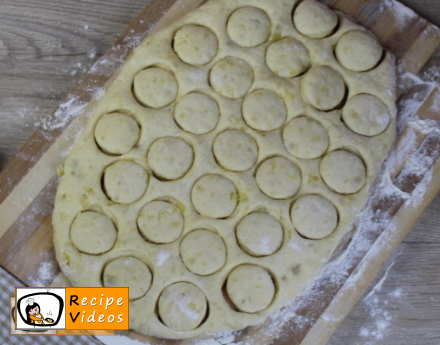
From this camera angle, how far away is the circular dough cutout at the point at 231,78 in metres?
1.79

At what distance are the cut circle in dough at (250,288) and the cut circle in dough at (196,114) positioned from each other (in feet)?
1.65

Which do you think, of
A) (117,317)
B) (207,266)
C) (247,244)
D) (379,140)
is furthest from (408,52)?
(117,317)

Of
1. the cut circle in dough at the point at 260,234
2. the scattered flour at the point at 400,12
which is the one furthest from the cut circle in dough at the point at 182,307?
the scattered flour at the point at 400,12

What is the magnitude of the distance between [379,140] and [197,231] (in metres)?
0.73

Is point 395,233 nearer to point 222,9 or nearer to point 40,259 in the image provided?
point 222,9

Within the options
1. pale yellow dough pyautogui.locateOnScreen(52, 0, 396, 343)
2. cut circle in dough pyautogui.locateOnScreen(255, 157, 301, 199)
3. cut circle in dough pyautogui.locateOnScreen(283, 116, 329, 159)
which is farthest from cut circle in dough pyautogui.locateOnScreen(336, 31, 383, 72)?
cut circle in dough pyautogui.locateOnScreen(255, 157, 301, 199)

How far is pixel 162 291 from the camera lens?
170 centimetres

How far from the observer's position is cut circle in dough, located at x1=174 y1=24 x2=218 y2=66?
70.9 inches

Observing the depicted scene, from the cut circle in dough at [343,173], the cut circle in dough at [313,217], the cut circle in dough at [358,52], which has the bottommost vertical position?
the cut circle in dough at [313,217]

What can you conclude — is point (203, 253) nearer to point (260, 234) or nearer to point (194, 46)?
point (260, 234)

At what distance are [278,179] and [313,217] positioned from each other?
0.18 metres

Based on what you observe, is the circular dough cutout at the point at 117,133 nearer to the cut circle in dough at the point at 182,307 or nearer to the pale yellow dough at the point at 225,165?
the pale yellow dough at the point at 225,165

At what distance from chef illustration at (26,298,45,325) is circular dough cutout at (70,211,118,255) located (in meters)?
0.26

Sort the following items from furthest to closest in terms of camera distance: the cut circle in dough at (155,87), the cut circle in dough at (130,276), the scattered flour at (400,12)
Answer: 1. the scattered flour at (400,12)
2. the cut circle in dough at (155,87)
3. the cut circle in dough at (130,276)
